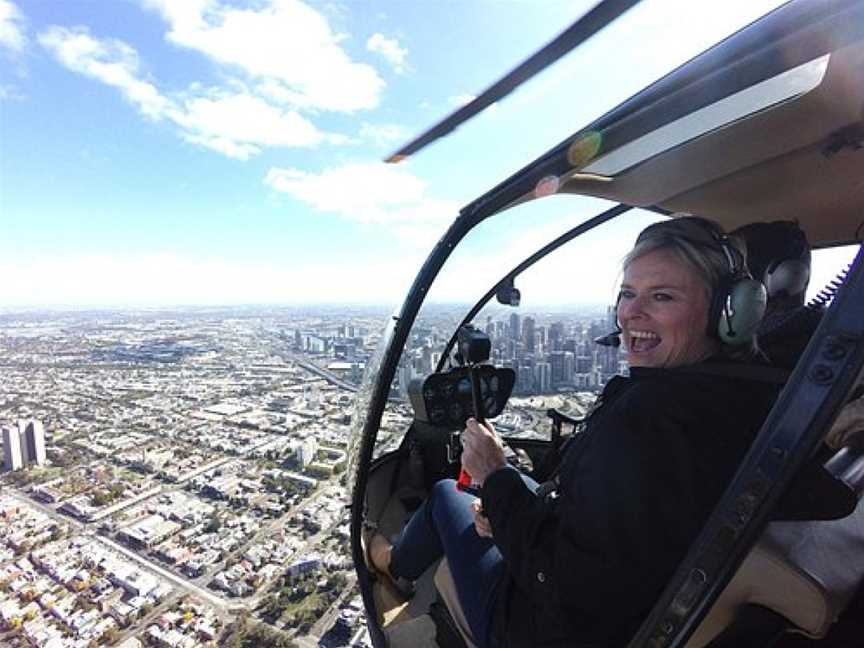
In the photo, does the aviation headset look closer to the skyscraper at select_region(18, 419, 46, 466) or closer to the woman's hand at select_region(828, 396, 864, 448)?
the woman's hand at select_region(828, 396, 864, 448)

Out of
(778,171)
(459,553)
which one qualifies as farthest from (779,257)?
(459,553)

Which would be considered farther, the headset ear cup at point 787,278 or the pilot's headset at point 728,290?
the headset ear cup at point 787,278

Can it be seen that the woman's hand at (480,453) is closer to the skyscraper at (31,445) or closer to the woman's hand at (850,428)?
the woman's hand at (850,428)

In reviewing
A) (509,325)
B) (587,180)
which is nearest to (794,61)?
(587,180)

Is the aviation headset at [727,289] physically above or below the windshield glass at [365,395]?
above

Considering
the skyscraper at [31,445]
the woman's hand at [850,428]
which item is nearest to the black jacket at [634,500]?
the woman's hand at [850,428]

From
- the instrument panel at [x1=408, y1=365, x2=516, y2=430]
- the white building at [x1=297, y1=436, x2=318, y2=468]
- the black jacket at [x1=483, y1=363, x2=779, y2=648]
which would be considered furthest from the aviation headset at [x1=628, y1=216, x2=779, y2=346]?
the white building at [x1=297, y1=436, x2=318, y2=468]

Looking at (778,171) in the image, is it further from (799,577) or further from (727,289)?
(799,577)
